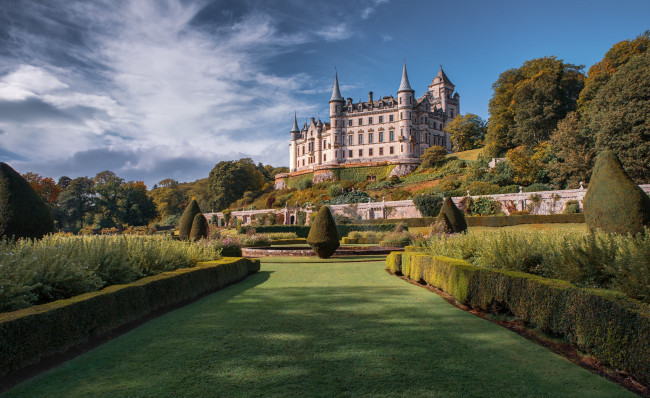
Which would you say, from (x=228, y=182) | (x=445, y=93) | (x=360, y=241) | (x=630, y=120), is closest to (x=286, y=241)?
(x=360, y=241)

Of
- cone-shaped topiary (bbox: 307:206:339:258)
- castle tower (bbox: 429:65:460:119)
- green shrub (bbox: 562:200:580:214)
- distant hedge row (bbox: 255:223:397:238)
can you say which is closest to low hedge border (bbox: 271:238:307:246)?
distant hedge row (bbox: 255:223:397:238)

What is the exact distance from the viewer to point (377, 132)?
73.7 meters

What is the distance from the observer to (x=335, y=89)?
76.1 metres

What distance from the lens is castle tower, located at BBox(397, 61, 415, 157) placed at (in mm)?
69562

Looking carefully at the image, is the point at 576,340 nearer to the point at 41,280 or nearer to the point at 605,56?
the point at 41,280

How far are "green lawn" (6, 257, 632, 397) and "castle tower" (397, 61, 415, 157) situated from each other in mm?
65254

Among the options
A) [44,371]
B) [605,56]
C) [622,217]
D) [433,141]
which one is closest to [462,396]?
[44,371]

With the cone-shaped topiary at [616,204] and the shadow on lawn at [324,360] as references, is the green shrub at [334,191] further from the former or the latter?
the shadow on lawn at [324,360]

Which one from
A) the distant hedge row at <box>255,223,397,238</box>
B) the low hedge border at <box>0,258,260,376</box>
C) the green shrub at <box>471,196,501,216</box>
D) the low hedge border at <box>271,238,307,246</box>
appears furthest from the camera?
the green shrub at <box>471,196,501,216</box>

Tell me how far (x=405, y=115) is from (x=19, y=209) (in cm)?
6607

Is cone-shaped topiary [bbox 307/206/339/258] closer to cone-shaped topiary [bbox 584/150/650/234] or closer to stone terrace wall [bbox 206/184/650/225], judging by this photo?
cone-shaped topiary [bbox 584/150/650/234]

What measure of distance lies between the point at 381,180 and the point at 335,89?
73.3ft

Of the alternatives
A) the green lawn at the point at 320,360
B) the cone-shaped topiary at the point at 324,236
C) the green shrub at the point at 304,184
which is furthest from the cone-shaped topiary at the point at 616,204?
the green shrub at the point at 304,184

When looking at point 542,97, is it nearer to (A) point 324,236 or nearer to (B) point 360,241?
(B) point 360,241
